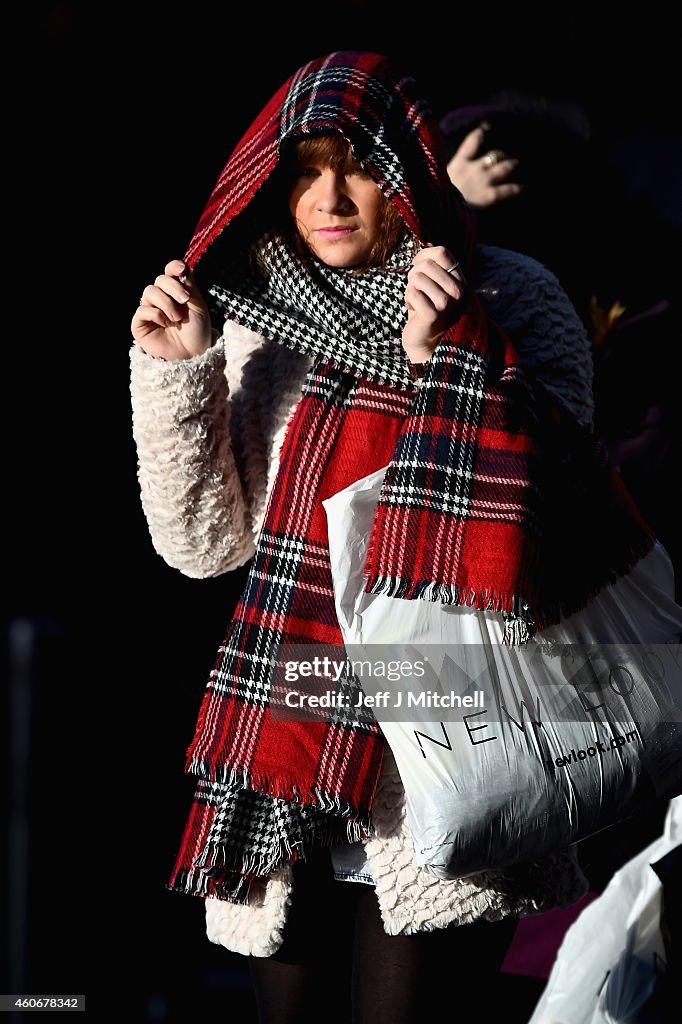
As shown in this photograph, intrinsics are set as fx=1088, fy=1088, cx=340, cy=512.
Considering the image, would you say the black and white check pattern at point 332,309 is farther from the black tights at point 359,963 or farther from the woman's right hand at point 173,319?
the black tights at point 359,963

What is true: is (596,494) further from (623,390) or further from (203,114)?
(203,114)

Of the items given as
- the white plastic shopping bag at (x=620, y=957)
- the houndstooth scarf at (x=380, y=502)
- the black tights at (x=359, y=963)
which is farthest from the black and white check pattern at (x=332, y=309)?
the white plastic shopping bag at (x=620, y=957)

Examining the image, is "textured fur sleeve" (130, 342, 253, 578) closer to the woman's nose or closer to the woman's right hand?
the woman's right hand

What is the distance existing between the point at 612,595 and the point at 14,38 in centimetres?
165

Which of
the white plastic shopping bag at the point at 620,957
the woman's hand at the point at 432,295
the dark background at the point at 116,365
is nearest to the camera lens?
the woman's hand at the point at 432,295

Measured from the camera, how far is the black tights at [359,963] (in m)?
1.25

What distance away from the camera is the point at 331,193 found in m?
1.30

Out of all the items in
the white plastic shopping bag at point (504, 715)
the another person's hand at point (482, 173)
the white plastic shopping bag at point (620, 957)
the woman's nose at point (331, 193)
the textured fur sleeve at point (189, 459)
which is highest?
the another person's hand at point (482, 173)

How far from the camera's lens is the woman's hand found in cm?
119

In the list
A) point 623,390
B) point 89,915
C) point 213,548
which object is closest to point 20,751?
point 89,915

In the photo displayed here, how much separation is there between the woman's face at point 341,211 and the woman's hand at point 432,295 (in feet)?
0.43

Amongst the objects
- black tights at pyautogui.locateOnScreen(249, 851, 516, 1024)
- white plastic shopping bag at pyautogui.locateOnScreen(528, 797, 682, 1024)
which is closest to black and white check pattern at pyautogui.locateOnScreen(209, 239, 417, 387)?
black tights at pyautogui.locateOnScreen(249, 851, 516, 1024)

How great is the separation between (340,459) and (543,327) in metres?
0.30

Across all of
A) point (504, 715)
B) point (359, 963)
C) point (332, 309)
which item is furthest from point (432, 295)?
point (359, 963)
